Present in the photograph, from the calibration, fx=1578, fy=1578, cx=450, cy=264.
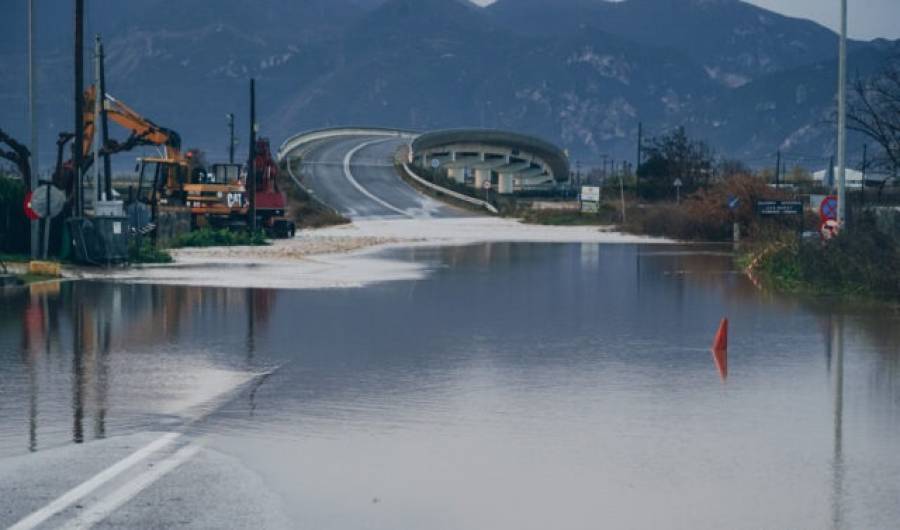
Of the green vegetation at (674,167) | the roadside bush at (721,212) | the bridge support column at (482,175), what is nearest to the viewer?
the roadside bush at (721,212)

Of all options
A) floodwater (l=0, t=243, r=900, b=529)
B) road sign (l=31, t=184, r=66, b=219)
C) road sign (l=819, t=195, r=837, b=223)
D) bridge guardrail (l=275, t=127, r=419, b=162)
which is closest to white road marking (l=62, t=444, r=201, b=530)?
floodwater (l=0, t=243, r=900, b=529)

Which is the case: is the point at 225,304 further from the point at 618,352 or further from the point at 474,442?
the point at 474,442

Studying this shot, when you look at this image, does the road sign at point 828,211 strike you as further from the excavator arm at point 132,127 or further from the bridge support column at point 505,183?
the bridge support column at point 505,183

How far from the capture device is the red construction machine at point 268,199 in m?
60.2

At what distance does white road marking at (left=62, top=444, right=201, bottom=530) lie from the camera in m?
8.82

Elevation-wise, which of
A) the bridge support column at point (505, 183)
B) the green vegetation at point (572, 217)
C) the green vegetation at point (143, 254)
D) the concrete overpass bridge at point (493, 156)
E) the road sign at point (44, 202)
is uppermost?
the concrete overpass bridge at point (493, 156)

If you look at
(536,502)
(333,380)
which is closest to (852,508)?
(536,502)

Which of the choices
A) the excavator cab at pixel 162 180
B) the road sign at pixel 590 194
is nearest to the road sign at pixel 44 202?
the excavator cab at pixel 162 180

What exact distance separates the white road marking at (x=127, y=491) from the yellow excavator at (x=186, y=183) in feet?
140

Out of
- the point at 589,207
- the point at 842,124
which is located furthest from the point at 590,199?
the point at 842,124

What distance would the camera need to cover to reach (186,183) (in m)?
57.9

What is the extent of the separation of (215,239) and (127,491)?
4210 centimetres

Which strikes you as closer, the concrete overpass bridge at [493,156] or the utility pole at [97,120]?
the utility pole at [97,120]

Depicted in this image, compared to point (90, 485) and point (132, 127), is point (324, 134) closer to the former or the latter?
point (132, 127)
